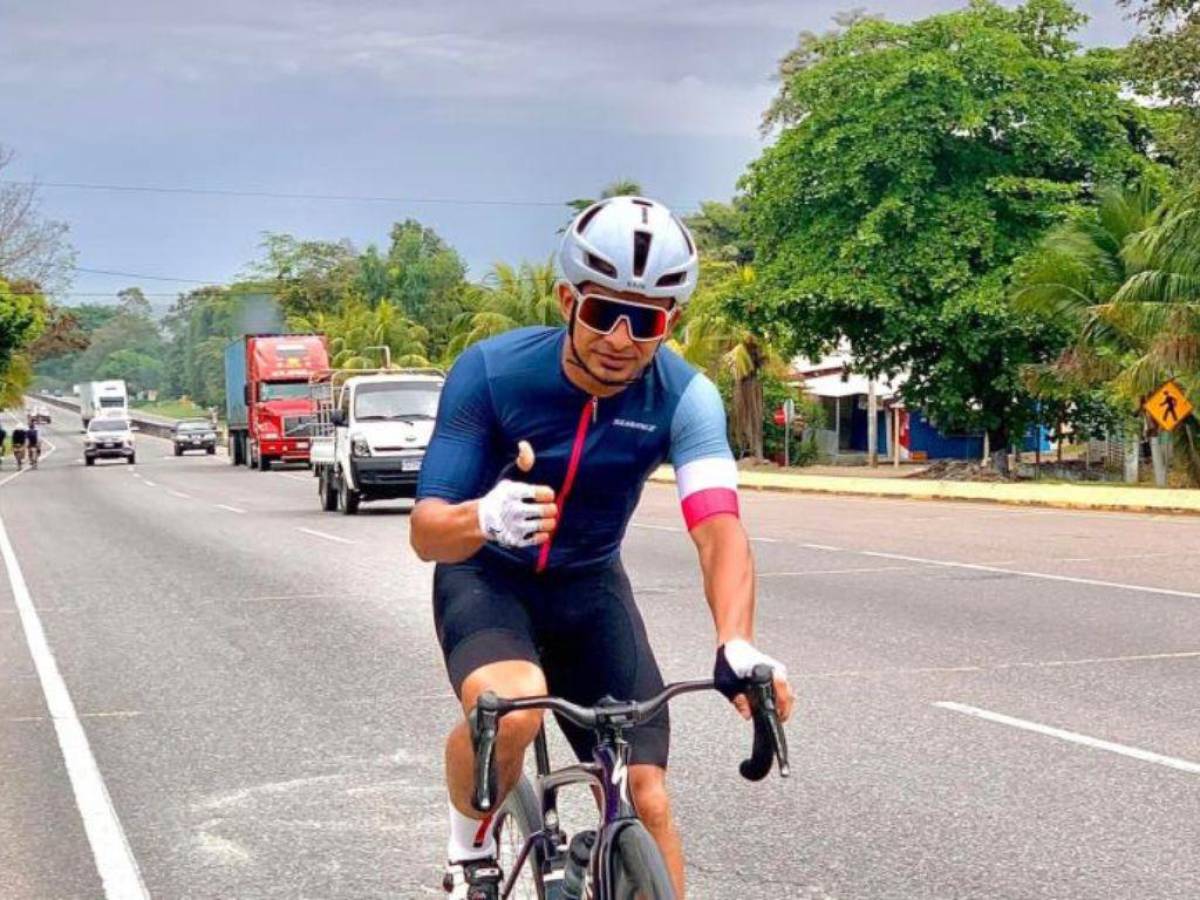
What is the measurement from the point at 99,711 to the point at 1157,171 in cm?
3624

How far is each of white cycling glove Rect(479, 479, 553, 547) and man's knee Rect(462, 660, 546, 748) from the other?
16.8 inches

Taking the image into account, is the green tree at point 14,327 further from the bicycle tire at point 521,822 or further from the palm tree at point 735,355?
the bicycle tire at point 521,822

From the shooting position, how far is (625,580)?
4.46m

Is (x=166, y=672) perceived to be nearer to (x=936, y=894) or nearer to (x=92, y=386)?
(x=936, y=894)

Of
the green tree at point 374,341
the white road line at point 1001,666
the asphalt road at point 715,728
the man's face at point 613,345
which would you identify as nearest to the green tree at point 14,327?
the green tree at point 374,341

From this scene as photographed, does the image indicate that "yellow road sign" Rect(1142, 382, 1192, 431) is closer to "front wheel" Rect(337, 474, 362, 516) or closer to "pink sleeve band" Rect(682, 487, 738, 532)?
"front wheel" Rect(337, 474, 362, 516)

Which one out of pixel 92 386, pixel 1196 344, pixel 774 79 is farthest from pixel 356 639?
pixel 92 386

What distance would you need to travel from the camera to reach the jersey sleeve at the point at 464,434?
4.15 m

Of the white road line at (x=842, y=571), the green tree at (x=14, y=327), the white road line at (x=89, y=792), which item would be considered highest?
the green tree at (x=14, y=327)

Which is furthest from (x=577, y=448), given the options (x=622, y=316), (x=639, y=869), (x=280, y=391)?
(x=280, y=391)

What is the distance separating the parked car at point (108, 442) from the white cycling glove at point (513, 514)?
6346 centimetres

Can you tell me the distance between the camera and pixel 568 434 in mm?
4164

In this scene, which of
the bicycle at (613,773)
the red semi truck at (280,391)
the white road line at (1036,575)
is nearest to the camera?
the bicycle at (613,773)

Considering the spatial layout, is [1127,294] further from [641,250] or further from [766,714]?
[766,714]
